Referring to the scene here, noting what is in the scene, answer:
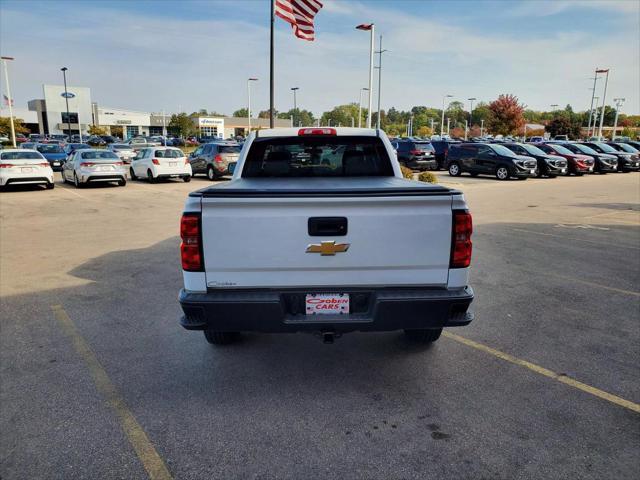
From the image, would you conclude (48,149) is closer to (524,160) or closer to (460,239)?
(524,160)

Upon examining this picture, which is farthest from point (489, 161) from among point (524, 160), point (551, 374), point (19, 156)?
point (551, 374)

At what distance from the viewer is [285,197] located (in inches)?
124

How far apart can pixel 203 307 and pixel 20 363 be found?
2.12 meters

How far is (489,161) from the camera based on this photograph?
2422 cm

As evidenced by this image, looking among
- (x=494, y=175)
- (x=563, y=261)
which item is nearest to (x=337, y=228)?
(x=563, y=261)

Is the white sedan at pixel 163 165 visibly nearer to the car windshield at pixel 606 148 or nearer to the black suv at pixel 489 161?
the black suv at pixel 489 161

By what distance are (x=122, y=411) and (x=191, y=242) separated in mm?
1351

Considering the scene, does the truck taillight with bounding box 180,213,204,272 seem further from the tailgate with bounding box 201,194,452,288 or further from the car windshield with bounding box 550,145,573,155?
the car windshield with bounding box 550,145,573,155

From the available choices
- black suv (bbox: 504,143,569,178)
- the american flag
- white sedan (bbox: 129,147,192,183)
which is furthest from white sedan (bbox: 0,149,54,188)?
black suv (bbox: 504,143,569,178)

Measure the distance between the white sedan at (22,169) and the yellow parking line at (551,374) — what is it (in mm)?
17603

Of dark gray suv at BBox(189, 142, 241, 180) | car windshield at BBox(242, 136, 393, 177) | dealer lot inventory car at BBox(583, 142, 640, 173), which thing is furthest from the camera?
dealer lot inventory car at BBox(583, 142, 640, 173)

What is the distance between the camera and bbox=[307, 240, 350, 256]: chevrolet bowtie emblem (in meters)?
3.19

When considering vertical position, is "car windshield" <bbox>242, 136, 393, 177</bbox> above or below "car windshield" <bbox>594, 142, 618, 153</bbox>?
below

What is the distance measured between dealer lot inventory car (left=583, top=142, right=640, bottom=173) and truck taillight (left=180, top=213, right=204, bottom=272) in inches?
1318
